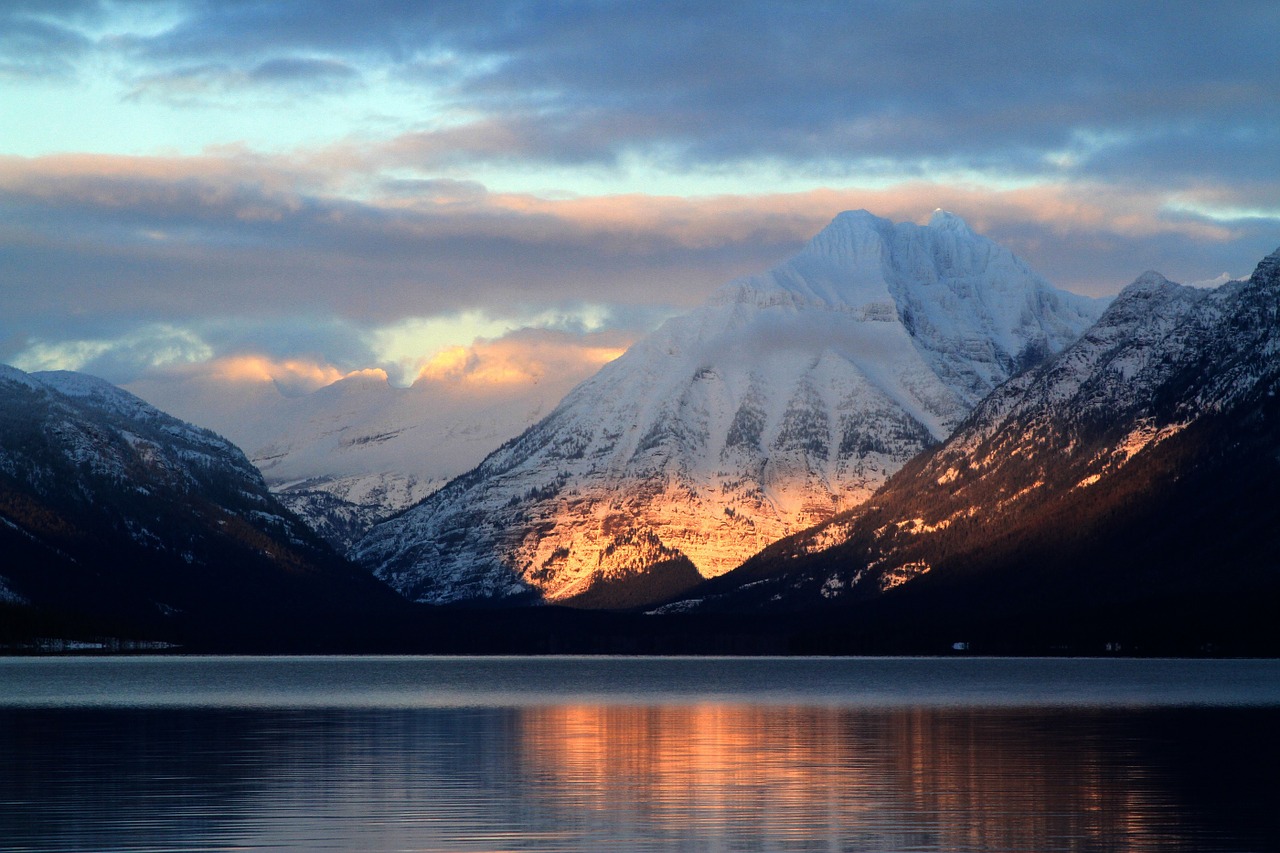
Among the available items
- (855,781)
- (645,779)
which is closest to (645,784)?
(645,779)

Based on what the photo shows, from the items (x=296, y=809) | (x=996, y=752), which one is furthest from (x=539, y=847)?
(x=996, y=752)

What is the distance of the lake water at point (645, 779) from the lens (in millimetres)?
71000

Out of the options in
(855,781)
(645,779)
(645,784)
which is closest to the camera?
(645,784)

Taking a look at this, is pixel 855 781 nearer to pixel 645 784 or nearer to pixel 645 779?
pixel 645 784

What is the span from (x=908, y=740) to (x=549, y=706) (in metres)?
59.1

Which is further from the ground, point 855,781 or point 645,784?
point 645,784

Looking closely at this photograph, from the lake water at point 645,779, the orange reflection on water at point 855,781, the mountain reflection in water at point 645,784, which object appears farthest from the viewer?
the orange reflection on water at point 855,781

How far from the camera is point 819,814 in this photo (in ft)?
253

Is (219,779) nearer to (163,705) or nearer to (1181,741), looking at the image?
(1181,741)

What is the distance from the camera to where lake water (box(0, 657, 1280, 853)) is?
71.0 m

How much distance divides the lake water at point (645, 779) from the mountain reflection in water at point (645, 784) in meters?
0.25

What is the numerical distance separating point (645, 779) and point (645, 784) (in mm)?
2574

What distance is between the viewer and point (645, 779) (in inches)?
3681

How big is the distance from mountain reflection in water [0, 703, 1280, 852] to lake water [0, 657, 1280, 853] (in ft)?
0.83
